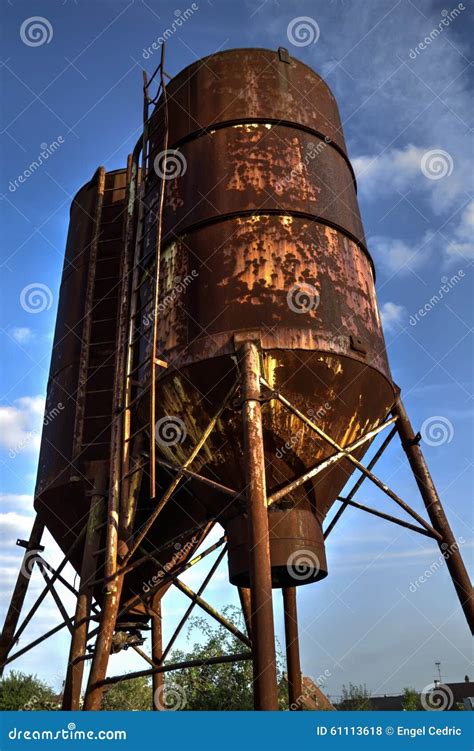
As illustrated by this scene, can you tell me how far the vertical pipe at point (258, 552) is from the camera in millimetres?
5145

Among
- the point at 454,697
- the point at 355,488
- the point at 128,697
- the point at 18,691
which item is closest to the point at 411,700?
the point at 454,697

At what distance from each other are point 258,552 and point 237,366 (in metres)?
2.25

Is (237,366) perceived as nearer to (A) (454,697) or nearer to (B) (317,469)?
(B) (317,469)

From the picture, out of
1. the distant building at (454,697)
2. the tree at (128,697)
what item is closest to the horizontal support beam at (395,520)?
the tree at (128,697)

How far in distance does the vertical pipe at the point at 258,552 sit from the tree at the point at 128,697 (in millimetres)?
23004

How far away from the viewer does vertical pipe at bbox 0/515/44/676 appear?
10.1 meters

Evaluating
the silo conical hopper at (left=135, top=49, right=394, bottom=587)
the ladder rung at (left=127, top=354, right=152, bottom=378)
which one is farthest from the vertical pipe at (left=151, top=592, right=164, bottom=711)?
the ladder rung at (left=127, top=354, right=152, bottom=378)

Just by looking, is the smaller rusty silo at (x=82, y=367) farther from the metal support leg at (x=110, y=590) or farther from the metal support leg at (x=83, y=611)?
the metal support leg at (x=110, y=590)

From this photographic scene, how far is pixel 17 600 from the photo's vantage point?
1027cm

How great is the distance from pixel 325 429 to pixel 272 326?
1.48m

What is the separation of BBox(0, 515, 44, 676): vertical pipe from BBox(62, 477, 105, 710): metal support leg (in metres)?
2.37

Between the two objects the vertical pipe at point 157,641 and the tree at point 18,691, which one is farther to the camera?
the tree at point 18,691

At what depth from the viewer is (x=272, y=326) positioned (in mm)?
7207
